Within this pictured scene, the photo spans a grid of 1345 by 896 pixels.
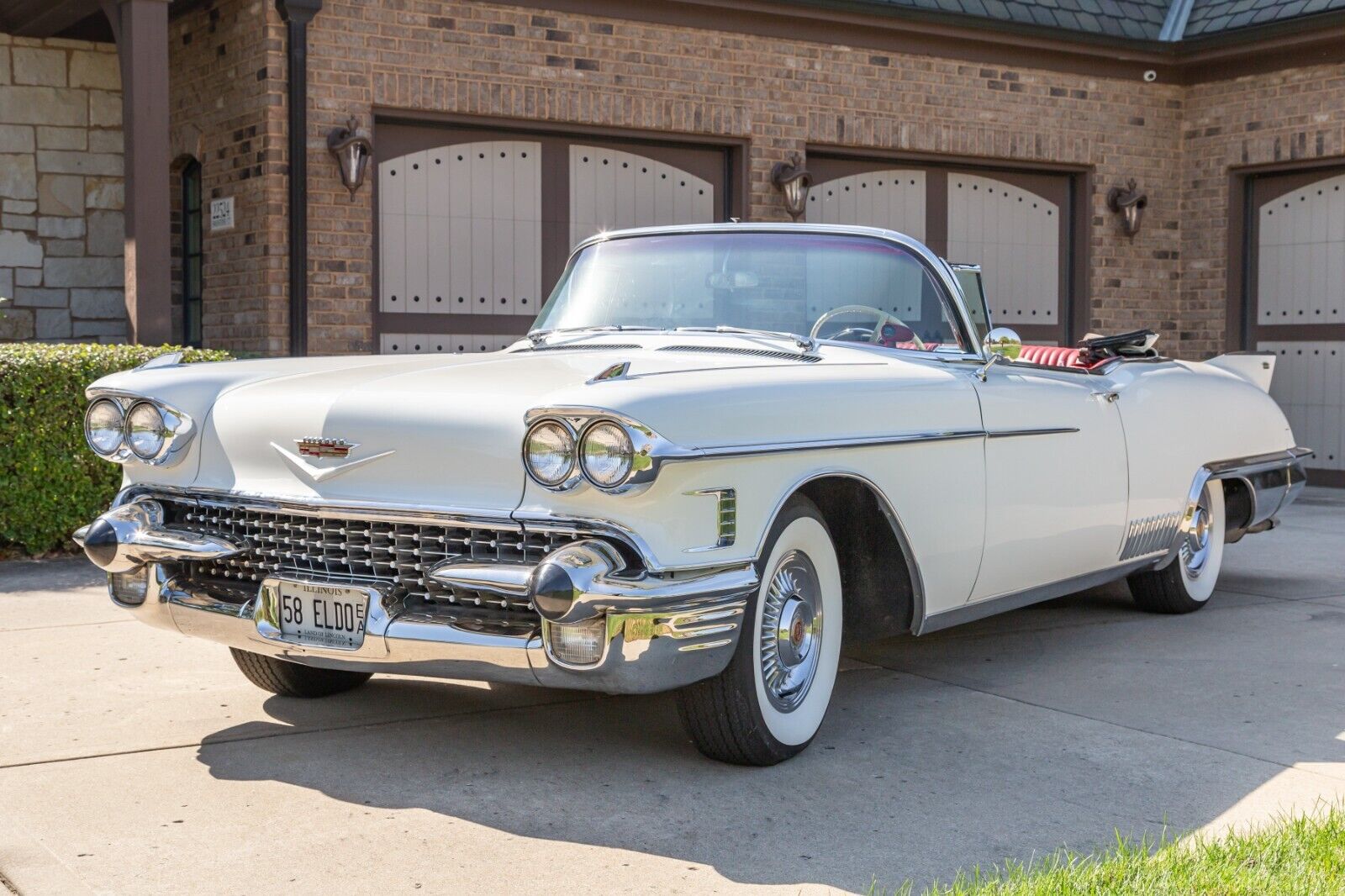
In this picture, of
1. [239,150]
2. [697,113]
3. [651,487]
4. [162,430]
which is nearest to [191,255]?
[239,150]

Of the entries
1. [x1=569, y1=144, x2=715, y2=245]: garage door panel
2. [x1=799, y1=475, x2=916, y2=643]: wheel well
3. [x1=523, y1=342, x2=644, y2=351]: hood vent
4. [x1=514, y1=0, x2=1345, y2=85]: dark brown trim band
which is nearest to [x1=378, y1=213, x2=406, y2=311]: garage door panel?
[x1=569, y1=144, x2=715, y2=245]: garage door panel

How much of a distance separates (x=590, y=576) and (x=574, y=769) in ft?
2.67

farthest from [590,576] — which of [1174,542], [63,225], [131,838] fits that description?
[63,225]

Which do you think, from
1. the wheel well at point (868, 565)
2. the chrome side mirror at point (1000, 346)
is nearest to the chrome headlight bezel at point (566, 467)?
the wheel well at point (868, 565)

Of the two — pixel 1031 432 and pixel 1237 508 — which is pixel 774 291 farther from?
pixel 1237 508

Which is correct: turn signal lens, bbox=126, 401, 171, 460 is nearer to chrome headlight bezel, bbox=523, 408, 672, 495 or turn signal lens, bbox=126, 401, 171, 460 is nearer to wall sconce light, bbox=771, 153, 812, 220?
chrome headlight bezel, bbox=523, 408, 672, 495

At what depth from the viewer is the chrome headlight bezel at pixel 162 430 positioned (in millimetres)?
4156

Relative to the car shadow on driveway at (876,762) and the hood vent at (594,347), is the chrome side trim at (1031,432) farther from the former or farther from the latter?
the hood vent at (594,347)

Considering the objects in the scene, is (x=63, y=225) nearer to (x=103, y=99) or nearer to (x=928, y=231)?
(x=103, y=99)

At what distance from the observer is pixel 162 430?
165 inches

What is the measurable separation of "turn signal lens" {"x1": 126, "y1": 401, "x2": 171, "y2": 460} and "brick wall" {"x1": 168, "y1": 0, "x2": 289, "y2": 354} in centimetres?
532

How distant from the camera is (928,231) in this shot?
39.4 ft

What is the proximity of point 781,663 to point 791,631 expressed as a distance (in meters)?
0.09

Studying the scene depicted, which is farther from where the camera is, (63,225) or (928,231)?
(928,231)
